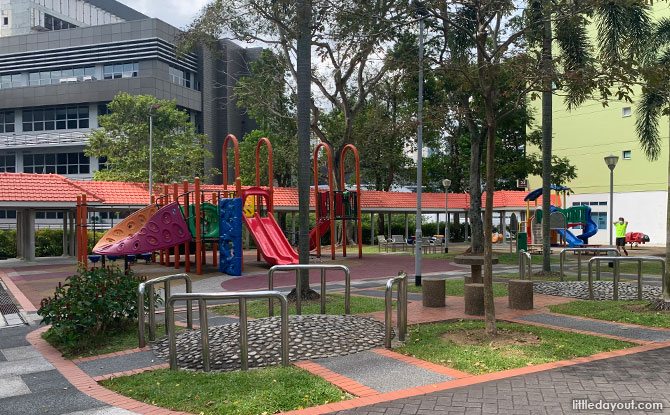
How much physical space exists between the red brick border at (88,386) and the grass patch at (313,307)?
323 cm

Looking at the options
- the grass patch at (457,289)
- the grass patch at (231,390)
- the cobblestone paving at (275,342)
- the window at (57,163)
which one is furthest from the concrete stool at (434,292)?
the window at (57,163)

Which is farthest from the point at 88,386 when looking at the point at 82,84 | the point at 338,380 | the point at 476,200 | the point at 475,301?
the point at 82,84

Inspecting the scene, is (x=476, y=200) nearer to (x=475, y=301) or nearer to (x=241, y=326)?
(x=475, y=301)

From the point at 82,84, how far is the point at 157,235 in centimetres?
3546

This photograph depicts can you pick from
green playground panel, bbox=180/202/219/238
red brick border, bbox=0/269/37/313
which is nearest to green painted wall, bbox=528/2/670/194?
green playground panel, bbox=180/202/219/238

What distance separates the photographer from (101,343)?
7.93 meters

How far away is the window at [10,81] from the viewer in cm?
5345

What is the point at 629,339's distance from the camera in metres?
7.91

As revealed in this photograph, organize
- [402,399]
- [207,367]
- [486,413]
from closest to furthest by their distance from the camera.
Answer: [486,413] → [402,399] → [207,367]

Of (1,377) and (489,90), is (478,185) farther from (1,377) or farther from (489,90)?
(1,377)

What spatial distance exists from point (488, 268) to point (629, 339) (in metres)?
2.19

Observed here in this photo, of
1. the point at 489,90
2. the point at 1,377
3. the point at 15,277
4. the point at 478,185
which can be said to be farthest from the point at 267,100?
the point at 1,377

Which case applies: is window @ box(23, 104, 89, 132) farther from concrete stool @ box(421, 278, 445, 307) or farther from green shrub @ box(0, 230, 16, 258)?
concrete stool @ box(421, 278, 445, 307)

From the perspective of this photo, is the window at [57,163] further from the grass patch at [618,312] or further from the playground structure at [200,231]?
the grass patch at [618,312]
